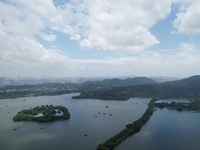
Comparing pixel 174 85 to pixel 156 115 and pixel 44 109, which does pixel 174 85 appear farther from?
pixel 44 109

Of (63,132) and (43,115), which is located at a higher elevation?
(43,115)

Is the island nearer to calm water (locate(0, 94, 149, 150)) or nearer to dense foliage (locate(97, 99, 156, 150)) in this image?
calm water (locate(0, 94, 149, 150))

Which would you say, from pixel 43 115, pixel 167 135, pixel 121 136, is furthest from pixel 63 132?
pixel 167 135

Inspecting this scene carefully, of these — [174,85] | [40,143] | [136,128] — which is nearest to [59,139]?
[40,143]

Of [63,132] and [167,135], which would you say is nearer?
[167,135]

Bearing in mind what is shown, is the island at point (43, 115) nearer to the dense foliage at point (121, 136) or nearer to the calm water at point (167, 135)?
the dense foliage at point (121, 136)

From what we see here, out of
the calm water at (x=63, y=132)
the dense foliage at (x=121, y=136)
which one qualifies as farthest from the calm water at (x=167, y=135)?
the calm water at (x=63, y=132)

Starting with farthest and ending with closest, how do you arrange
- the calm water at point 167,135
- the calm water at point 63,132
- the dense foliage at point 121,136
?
1. the calm water at point 63,132
2. the calm water at point 167,135
3. the dense foliage at point 121,136

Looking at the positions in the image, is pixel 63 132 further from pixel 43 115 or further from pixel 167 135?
pixel 167 135

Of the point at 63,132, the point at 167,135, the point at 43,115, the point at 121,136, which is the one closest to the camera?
the point at 121,136
